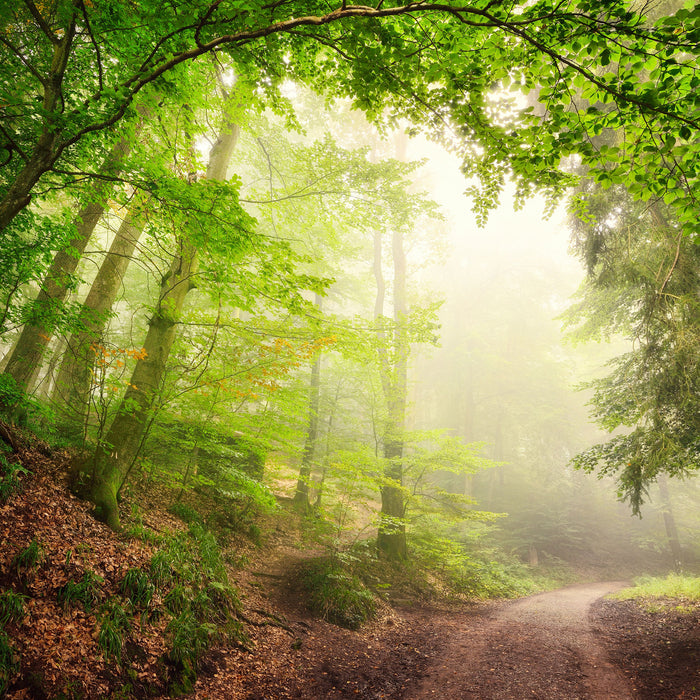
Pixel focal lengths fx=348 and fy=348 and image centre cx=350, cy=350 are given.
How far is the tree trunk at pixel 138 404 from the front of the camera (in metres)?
4.63

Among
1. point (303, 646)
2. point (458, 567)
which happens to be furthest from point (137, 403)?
point (458, 567)

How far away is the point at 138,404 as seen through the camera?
5.02m

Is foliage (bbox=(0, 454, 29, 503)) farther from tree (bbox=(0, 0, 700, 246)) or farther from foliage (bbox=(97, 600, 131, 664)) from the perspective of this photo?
tree (bbox=(0, 0, 700, 246))

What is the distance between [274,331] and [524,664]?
6436 millimetres

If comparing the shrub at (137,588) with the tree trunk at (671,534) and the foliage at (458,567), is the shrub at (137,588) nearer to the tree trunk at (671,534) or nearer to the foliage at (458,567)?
the foliage at (458,567)

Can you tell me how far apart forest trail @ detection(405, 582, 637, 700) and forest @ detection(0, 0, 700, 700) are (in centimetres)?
7

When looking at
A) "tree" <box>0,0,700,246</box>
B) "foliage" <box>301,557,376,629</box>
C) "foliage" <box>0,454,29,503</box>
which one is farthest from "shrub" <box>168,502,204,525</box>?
"tree" <box>0,0,700,246</box>


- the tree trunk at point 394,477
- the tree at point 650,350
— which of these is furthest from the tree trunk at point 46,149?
the tree at point 650,350

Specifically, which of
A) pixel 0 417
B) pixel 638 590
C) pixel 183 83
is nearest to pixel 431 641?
pixel 0 417

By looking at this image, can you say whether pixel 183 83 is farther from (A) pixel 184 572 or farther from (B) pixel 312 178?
(A) pixel 184 572

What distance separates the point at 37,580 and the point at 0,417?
215 centimetres

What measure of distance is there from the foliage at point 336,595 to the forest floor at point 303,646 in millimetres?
199

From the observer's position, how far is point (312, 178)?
7.57 meters

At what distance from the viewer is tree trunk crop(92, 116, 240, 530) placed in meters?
4.63
